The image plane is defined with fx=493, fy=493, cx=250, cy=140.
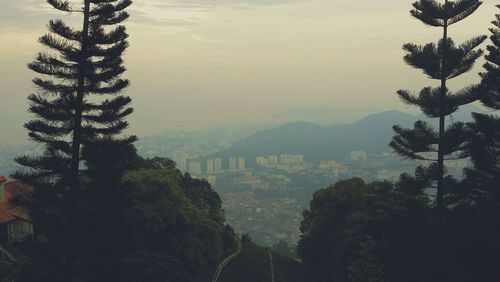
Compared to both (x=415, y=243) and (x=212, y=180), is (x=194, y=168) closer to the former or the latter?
(x=212, y=180)

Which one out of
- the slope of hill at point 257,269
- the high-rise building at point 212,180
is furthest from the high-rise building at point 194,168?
the slope of hill at point 257,269

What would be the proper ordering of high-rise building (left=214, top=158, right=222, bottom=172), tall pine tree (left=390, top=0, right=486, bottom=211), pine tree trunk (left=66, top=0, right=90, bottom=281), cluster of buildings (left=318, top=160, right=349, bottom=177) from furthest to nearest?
1. high-rise building (left=214, top=158, right=222, bottom=172)
2. cluster of buildings (left=318, top=160, right=349, bottom=177)
3. tall pine tree (left=390, top=0, right=486, bottom=211)
4. pine tree trunk (left=66, top=0, right=90, bottom=281)

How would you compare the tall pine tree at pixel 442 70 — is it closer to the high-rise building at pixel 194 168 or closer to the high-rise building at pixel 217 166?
the high-rise building at pixel 194 168

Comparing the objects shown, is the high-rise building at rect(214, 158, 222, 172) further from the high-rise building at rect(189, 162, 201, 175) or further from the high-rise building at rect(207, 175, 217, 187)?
the high-rise building at rect(207, 175, 217, 187)

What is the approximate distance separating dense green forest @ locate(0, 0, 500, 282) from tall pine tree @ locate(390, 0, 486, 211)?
0.05 m

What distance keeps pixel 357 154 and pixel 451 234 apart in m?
185

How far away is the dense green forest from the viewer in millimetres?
18438

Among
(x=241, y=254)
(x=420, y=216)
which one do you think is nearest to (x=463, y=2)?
(x=420, y=216)

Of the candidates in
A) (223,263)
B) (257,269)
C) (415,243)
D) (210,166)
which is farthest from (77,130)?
(210,166)

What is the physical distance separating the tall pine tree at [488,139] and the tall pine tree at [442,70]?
4.14 ft

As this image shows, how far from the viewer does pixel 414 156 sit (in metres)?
23.0

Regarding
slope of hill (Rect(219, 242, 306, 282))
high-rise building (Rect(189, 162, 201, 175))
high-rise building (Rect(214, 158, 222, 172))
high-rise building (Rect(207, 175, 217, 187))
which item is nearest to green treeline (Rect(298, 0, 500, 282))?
slope of hill (Rect(219, 242, 306, 282))

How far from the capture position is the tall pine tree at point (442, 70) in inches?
847

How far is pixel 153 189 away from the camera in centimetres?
2512
